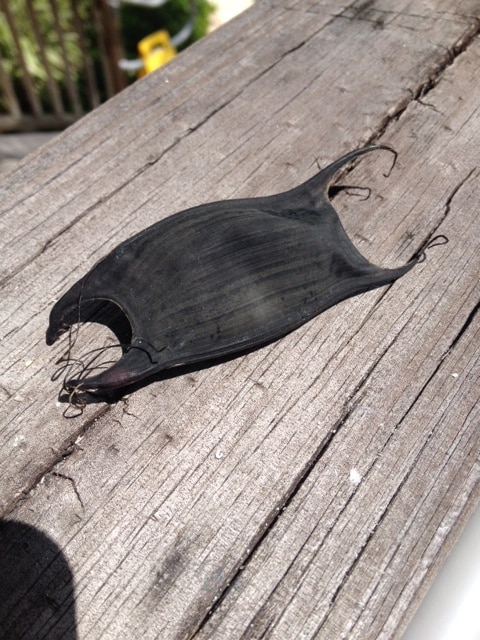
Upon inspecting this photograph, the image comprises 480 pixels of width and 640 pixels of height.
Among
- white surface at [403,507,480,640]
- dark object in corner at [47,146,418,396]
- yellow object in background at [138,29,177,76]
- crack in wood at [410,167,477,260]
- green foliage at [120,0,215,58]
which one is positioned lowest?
green foliage at [120,0,215,58]

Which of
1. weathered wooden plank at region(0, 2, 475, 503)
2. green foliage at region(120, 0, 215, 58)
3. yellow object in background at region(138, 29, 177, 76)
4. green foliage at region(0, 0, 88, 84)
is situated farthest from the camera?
green foliage at region(120, 0, 215, 58)

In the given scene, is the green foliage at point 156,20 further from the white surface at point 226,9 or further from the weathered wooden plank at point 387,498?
the weathered wooden plank at point 387,498

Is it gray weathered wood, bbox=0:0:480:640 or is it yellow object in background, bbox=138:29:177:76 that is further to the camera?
yellow object in background, bbox=138:29:177:76

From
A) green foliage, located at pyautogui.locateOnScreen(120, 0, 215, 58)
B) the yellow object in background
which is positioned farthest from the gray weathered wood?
green foliage, located at pyautogui.locateOnScreen(120, 0, 215, 58)

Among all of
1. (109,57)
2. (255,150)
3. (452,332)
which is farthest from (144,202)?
(109,57)

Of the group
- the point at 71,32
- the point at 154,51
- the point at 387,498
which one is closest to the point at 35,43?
the point at 71,32

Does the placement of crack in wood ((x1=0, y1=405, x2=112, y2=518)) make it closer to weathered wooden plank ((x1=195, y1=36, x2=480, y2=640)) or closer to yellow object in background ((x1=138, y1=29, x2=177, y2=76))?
weathered wooden plank ((x1=195, y1=36, x2=480, y2=640))

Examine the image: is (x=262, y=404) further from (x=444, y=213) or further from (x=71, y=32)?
(x=71, y=32)

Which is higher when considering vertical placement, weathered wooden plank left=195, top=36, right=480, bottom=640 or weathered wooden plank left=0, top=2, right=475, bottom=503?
weathered wooden plank left=0, top=2, right=475, bottom=503
